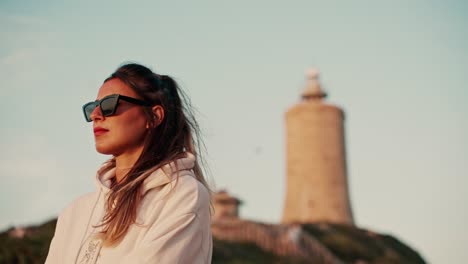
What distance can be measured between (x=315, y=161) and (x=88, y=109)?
3973cm

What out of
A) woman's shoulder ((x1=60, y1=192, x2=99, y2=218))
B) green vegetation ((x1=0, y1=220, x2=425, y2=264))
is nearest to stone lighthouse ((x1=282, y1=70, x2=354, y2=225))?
green vegetation ((x1=0, y1=220, x2=425, y2=264))

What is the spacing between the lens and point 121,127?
2.43m

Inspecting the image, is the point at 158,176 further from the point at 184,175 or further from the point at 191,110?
the point at 191,110

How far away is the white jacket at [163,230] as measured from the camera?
211cm

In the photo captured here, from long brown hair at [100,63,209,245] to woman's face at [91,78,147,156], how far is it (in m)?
0.03

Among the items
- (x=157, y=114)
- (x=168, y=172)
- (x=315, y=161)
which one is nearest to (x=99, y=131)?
(x=157, y=114)

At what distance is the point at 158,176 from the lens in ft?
7.56

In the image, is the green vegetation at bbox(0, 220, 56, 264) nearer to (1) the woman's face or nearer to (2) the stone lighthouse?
(1) the woman's face

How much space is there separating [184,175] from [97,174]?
0.49 meters

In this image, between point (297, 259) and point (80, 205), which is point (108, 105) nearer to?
point (80, 205)

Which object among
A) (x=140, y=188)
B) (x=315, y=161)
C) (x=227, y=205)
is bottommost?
(x=227, y=205)

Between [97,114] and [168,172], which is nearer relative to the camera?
[168,172]

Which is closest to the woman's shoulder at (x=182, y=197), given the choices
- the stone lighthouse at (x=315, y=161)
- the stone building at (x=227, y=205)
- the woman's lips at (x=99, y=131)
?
the woman's lips at (x=99, y=131)

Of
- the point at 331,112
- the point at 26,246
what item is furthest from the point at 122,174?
the point at 331,112
